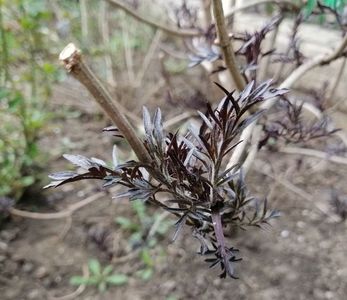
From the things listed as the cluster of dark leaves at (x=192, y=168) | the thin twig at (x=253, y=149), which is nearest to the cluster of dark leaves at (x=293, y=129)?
the thin twig at (x=253, y=149)

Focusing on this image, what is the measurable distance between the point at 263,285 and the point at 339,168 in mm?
646

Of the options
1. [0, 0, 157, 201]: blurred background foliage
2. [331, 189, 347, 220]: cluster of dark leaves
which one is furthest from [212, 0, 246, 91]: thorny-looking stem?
[0, 0, 157, 201]: blurred background foliage

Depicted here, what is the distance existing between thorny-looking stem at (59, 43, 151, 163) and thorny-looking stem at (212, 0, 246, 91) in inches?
10.0

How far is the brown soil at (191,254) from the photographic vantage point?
1265 mm

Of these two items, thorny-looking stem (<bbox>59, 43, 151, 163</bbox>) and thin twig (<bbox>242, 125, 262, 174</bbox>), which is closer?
thorny-looking stem (<bbox>59, 43, 151, 163</bbox>)

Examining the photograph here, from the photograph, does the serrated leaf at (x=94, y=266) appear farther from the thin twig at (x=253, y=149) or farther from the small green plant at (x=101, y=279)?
the thin twig at (x=253, y=149)

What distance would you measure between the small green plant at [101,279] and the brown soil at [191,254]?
0.02 metres

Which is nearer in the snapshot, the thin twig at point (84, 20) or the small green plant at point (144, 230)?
the small green plant at point (144, 230)

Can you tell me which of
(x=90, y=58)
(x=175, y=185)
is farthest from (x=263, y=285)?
(x=90, y=58)

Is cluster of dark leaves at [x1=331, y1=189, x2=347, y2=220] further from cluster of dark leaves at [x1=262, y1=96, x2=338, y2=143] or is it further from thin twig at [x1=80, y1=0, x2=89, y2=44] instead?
thin twig at [x1=80, y1=0, x2=89, y2=44]

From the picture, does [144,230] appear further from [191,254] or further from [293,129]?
[293,129]

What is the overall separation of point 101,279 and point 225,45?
31.3 inches

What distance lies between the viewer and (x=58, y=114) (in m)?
2.16

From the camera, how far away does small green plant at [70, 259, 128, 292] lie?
1.32 metres
